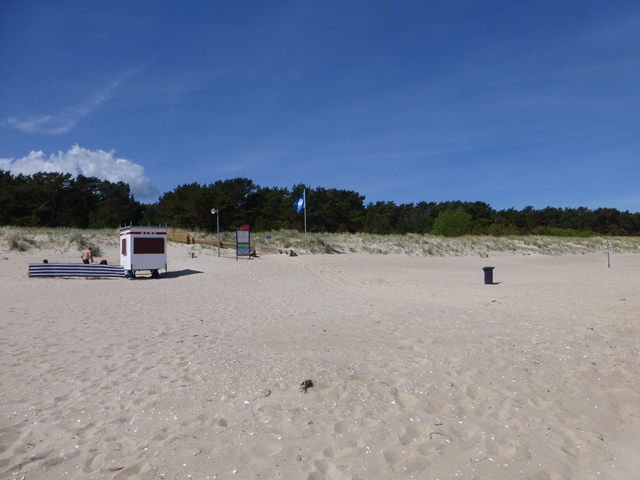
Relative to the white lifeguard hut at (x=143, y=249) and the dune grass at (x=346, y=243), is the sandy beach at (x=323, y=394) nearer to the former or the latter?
the white lifeguard hut at (x=143, y=249)

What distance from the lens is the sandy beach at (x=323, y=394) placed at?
11.2ft

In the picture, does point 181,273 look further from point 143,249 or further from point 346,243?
point 346,243

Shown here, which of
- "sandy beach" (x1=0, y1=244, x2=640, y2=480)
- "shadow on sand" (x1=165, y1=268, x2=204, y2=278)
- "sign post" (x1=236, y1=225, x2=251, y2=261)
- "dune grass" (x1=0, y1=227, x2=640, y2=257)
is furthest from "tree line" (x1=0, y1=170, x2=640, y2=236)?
"sandy beach" (x1=0, y1=244, x2=640, y2=480)

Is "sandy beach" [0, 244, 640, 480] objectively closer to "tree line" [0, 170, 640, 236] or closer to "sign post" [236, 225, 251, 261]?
"sign post" [236, 225, 251, 261]

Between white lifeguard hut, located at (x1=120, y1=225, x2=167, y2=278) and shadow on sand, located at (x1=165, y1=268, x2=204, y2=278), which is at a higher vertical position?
white lifeguard hut, located at (x1=120, y1=225, x2=167, y2=278)

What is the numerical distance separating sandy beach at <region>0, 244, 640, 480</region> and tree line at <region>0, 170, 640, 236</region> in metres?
43.2

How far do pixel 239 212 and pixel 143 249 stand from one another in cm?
3902

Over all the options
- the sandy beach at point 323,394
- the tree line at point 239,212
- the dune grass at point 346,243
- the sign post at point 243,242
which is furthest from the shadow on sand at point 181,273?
the tree line at point 239,212

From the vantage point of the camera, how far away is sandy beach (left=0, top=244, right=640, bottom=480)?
3.42m

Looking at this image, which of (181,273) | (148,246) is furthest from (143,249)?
(181,273)

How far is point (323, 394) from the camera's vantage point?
460 centimetres

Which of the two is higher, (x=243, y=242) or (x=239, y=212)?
(x=239, y=212)

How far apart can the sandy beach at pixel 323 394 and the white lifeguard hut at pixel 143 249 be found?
29.5ft

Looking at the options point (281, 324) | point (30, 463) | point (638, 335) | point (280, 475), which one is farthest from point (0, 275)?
point (638, 335)
